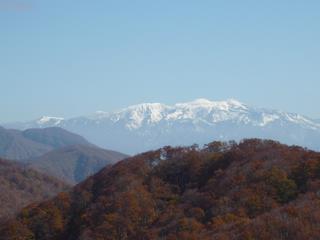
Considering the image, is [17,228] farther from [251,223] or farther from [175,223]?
[251,223]

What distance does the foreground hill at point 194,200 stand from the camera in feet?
65.6

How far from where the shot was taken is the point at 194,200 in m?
26.8

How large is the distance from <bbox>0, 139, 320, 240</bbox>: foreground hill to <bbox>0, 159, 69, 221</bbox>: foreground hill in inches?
1729

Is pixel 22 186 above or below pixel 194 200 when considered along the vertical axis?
below

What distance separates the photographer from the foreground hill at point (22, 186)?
8231cm

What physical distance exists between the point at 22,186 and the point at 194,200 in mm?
72283

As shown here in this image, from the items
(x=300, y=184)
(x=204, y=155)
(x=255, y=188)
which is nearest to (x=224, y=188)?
(x=255, y=188)

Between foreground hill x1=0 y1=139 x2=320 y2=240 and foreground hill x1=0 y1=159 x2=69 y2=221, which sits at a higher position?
foreground hill x1=0 y1=139 x2=320 y2=240

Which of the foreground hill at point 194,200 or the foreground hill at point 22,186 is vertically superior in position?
the foreground hill at point 194,200

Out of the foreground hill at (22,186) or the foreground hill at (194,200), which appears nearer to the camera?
the foreground hill at (194,200)

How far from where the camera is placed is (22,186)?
3743 inches

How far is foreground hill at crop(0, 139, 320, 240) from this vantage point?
65.6 ft

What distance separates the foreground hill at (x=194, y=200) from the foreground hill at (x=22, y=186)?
43.9m

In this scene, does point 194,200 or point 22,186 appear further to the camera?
point 22,186
